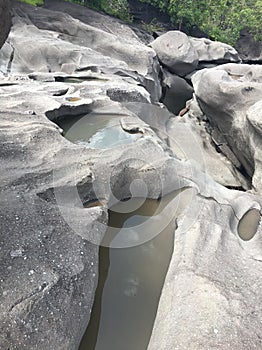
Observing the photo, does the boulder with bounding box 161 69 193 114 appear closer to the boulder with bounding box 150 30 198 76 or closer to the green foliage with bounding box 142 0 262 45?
the boulder with bounding box 150 30 198 76

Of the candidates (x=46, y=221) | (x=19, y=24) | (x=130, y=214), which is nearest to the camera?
(x=46, y=221)

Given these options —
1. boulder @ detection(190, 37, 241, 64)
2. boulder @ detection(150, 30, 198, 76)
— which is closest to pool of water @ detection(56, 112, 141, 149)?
boulder @ detection(150, 30, 198, 76)

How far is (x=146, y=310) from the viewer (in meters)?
4.04

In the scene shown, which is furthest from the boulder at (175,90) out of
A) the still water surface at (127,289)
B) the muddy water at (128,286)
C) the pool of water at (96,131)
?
the still water surface at (127,289)

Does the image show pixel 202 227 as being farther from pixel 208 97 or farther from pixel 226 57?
pixel 226 57

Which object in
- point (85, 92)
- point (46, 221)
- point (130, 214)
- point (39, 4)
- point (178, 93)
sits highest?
point (46, 221)

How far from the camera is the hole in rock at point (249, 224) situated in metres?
5.40

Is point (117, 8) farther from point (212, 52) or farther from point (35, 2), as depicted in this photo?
point (212, 52)

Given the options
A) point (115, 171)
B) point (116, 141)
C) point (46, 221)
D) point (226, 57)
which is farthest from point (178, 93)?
point (46, 221)

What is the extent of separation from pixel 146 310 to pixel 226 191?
320 centimetres

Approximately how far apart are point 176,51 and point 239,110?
1083 centimetres

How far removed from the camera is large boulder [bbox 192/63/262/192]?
8680 mm

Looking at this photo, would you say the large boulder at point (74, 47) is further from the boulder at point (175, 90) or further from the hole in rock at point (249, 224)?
the hole in rock at point (249, 224)

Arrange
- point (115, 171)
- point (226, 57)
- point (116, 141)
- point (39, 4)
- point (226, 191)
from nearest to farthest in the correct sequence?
point (115, 171)
point (226, 191)
point (116, 141)
point (39, 4)
point (226, 57)
